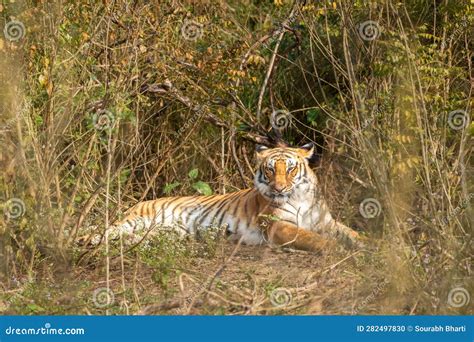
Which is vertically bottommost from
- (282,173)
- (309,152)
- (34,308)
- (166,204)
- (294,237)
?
(166,204)

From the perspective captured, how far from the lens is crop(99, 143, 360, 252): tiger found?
899 centimetres

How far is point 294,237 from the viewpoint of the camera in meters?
8.84

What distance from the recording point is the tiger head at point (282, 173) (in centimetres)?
930

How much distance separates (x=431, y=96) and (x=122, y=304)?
332 cm

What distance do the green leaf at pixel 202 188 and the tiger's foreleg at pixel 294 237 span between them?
123 cm

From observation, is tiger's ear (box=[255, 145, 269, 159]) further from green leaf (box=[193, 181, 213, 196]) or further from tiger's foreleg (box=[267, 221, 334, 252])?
green leaf (box=[193, 181, 213, 196])

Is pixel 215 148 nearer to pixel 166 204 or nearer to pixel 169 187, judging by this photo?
pixel 169 187

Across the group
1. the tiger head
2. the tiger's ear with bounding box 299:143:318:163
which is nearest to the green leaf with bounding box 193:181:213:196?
the tiger head

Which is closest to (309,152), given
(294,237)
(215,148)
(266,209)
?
(266,209)

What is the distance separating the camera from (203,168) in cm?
1055

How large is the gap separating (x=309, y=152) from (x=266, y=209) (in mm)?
673

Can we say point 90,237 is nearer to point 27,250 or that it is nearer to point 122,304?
point 27,250

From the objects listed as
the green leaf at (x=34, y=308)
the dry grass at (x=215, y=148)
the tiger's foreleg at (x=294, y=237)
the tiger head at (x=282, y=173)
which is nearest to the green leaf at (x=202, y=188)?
the dry grass at (x=215, y=148)

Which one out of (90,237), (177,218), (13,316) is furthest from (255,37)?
(13,316)
